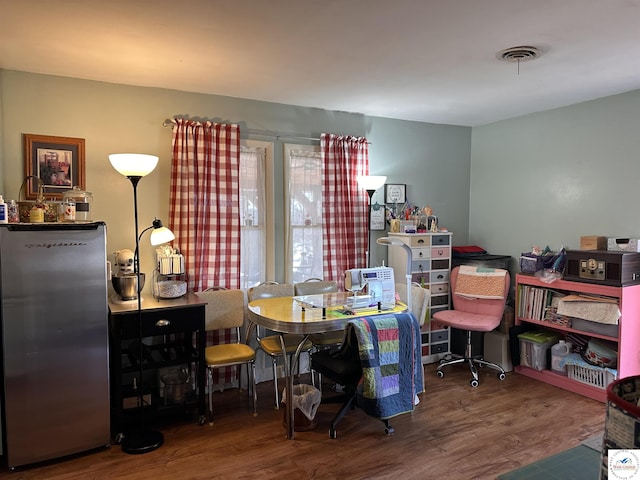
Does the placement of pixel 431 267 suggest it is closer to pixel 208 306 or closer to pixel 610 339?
pixel 610 339

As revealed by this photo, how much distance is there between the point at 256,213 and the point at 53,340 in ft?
6.33

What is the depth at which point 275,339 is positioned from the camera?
12.2 ft

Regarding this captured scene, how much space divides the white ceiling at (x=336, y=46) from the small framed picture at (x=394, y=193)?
3.44ft

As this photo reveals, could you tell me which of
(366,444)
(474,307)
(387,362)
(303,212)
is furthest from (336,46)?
(474,307)

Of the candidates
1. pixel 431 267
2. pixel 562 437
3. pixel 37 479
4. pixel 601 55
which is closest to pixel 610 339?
pixel 562 437

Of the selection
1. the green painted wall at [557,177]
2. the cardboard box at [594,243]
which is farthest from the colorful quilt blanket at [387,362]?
the green painted wall at [557,177]

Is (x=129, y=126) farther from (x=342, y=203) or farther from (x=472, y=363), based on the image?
(x=472, y=363)

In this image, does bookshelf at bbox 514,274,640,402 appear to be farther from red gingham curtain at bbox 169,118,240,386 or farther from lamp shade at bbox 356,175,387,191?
red gingham curtain at bbox 169,118,240,386

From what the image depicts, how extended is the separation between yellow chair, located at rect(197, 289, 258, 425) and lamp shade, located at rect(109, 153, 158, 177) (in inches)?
45.6

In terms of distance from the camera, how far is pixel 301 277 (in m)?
4.41

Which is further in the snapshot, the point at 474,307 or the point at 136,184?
the point at 474,307

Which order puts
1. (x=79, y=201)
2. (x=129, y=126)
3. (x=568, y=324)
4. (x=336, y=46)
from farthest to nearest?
(x=568, y=324) → (x=129, y=126) → (x=79, y=201) → (x=336, y=46)

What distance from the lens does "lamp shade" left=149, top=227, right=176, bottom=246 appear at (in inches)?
136

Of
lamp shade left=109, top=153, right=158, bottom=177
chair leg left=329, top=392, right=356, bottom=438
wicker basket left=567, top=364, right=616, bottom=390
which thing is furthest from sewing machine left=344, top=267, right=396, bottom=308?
wicker basket left=567, top=364, right=616, bottom=390
